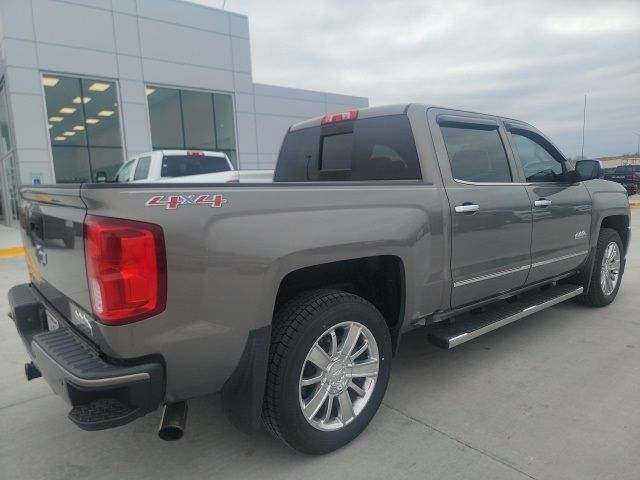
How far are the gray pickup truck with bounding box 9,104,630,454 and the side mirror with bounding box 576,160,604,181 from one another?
1.07 ft

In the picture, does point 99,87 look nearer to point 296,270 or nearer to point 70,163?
point 70,163

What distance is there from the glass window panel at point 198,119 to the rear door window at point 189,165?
7.50 m

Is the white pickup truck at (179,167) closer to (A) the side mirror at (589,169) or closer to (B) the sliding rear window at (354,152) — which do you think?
(B) the sliding rear window at (354,152)

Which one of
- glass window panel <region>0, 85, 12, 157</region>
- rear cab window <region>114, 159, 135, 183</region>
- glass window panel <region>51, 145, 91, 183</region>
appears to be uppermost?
glass window panel <region>0, 85, 12, 157</region>

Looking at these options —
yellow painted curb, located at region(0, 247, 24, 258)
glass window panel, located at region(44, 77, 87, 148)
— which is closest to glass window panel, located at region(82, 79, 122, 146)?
glass window panel, located at region(44, 77, 87, 148)

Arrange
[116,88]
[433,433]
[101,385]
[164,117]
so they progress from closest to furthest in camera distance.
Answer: [101,385], [433,433], [116,88], [164,117]

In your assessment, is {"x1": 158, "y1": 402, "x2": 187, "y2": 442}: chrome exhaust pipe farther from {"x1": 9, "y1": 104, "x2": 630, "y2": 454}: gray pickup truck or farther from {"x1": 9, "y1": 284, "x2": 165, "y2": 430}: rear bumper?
{"x1": 9, "y1": 284, "x2": 165, "y2": 430}: rear bumper

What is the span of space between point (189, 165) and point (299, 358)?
27.0ft

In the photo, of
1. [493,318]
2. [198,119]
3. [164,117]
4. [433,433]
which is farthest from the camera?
[198,119]

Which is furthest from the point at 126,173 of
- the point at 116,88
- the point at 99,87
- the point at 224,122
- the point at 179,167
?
the point at 224,122

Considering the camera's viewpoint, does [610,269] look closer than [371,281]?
No

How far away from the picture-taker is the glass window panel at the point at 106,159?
1527 cm

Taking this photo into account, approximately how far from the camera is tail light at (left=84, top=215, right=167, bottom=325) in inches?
72.0

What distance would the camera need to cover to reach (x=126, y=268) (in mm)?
1836
